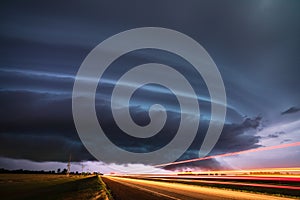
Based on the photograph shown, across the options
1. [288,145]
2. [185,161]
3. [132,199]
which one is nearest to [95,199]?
[132,199]

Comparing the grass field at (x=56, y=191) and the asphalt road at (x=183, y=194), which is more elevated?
the asphalt road at (x=183, y=194)

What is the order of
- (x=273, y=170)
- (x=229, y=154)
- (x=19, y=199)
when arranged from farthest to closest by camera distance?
(x=19, y=199) < (x=229, y=154) < (x=273, y=170)

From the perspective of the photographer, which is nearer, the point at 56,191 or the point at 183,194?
the point at 183,194

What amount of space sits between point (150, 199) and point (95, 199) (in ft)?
14.9

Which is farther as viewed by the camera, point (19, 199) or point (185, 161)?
point (185, 161)

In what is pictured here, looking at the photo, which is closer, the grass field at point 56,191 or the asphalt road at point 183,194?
the asphalt road at point 183,194

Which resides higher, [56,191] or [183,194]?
[183,194]

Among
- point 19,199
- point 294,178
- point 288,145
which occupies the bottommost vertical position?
point 19,199

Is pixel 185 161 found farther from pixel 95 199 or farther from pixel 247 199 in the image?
pixel 247 199

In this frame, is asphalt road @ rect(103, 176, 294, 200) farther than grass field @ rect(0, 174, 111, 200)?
No

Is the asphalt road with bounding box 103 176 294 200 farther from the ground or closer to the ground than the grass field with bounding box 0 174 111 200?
farther from the ground

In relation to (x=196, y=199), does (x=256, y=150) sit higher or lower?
higher

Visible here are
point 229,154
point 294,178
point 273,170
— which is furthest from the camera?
point 229,154

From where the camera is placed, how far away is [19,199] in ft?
76.9
